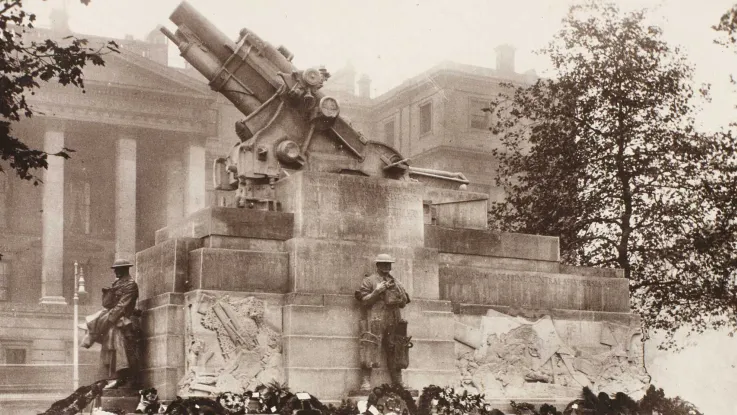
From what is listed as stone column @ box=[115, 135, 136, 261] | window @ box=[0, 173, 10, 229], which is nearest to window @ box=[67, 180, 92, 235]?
window @ box=[0, 173, 10, 229]

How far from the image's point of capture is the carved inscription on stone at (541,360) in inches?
751

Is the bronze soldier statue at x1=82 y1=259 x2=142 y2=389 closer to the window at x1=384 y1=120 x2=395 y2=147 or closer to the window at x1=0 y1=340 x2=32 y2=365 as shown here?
the window at x1=0 y1=340 x2=32 y2=365

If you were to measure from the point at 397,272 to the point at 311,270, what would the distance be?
1.53 meters

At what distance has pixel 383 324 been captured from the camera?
57.5ft

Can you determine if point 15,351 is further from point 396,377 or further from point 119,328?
point 396,377

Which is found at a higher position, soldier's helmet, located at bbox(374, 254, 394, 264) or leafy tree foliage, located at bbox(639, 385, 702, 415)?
soldier's helmet, located at bbox(374, 254, 394, 264)

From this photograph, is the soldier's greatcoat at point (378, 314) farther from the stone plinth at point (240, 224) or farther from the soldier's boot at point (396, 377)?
the stone plinth at point (240, 224)

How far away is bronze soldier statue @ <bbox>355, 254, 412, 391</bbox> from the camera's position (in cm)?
1741

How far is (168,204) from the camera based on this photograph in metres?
63.2

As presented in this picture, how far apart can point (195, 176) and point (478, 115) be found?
768 inches

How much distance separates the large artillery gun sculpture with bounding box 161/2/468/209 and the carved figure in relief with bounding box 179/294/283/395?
6.84ft

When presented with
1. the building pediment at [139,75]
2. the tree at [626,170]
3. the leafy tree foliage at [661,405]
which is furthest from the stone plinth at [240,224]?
the building pediment at [139,75]

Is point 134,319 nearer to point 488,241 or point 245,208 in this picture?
point 245,208

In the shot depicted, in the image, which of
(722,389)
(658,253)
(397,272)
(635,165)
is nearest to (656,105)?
(635,165)
